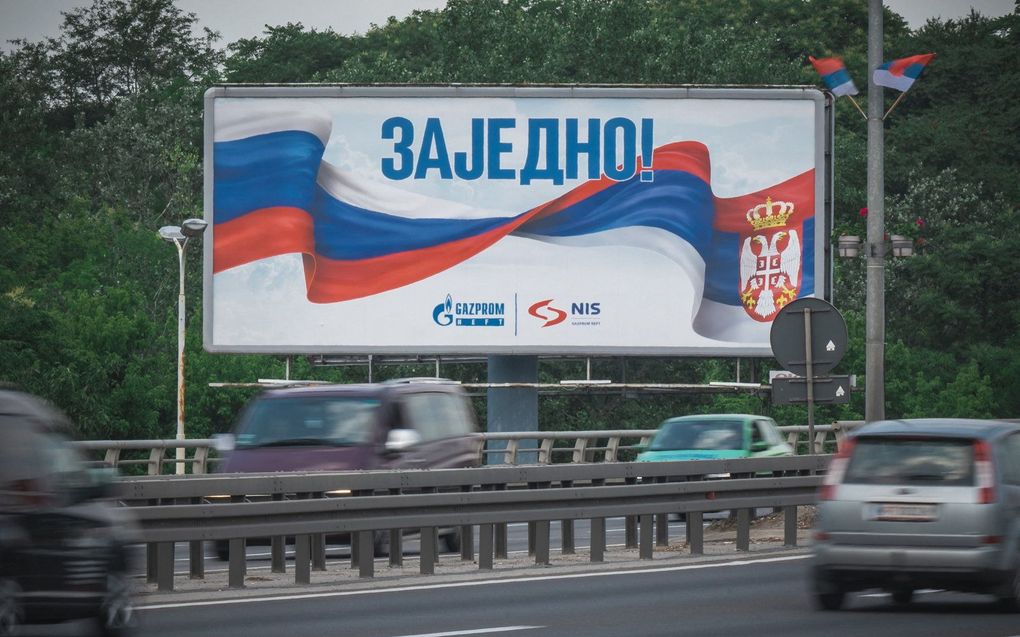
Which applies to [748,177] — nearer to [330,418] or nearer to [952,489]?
[330,418]

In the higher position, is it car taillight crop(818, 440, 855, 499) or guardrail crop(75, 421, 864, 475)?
car taillight crop(818, 440, 855, 499)

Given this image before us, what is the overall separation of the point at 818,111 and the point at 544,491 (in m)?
23.2

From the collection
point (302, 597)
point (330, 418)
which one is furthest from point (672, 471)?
point (302, 597)

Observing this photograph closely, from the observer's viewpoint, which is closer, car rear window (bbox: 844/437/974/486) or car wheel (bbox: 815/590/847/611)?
car rear window (bbox: 844/437/974/486)

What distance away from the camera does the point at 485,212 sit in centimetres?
4119

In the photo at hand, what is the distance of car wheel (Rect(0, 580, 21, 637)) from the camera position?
37.1 ft

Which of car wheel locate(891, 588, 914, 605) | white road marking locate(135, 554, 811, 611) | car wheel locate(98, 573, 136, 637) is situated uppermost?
car wheel locate(98, 573, 136, 637)

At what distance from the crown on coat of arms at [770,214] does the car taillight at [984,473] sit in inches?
1042

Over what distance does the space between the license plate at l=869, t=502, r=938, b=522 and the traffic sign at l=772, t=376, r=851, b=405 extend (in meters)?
7.99

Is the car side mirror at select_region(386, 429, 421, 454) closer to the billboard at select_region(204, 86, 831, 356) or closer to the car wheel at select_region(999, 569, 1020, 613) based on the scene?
the car wheel at select_region(999, 569, 1020, 613)

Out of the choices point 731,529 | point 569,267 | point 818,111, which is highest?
point 818,111

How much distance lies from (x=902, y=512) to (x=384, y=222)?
26721 mm

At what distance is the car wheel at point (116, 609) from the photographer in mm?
12359

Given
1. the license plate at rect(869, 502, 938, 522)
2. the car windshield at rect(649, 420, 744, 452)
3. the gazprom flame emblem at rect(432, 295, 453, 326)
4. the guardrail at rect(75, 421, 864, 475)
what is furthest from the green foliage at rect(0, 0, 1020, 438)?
the license plate at rect(869, 502, 938, 522)
